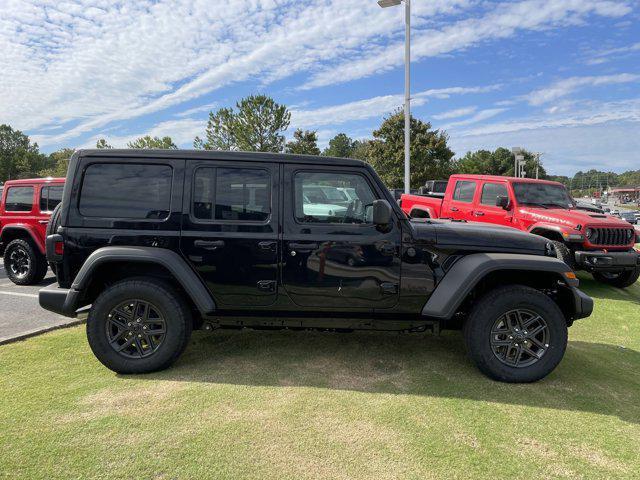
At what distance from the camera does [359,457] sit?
252cm

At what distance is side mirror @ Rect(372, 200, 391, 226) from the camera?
3.33 meters

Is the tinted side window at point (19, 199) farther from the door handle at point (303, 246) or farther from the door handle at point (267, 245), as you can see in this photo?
the door handle at point (303, 246)

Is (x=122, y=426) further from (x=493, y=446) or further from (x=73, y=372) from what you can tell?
(x=493, y=446)

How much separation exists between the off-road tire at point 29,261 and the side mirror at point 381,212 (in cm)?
649

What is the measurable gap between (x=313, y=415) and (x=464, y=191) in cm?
679

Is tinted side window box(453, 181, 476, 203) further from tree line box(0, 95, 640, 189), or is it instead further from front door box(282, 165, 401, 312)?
tree line box(0, 95, 640, 189)

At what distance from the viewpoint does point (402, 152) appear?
28672mm

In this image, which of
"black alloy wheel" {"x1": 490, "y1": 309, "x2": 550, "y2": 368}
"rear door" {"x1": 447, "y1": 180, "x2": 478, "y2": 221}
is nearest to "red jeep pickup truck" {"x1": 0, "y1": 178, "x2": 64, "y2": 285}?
"black alloy wheel" {"x1": 490, "y1": 309, "x2": 550, "y2": 368}

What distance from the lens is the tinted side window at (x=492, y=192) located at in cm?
794

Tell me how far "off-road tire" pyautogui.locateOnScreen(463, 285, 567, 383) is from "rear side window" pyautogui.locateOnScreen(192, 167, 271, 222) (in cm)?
197

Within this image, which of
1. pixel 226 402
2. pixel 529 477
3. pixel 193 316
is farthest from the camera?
pixel 193 316

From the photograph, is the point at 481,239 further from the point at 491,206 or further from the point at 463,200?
the point at 463,200

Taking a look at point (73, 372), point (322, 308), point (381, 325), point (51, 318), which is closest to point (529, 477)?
point (381, 325)

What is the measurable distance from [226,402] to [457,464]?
1631 mm
